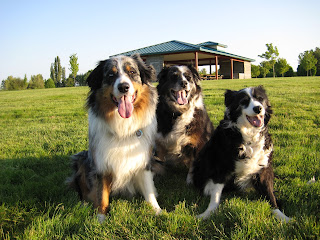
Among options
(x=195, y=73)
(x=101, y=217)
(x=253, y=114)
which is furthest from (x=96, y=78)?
(x=253, y=114)

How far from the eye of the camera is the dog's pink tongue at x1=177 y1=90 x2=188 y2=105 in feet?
13.8

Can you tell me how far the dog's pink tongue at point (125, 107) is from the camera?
311 cm

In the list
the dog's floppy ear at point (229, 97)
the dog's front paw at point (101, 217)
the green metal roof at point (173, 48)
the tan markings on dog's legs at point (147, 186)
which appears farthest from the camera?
the green metal roof at point (173, 48)

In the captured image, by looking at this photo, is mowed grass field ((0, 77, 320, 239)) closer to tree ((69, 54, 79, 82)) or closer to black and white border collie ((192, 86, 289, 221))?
black and white border collie ((192, 86, 289, 221))

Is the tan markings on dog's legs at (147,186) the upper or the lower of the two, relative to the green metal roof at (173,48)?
lower

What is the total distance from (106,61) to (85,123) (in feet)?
17.7

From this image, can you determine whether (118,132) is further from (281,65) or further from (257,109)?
(281,65)

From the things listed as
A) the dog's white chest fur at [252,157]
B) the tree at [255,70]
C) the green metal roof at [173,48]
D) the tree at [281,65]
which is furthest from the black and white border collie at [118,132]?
the tree at [255,70]

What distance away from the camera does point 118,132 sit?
3.26 meters

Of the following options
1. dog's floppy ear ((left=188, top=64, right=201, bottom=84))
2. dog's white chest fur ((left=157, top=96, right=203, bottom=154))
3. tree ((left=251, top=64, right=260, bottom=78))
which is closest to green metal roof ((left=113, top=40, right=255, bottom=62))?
tree ((left=251, top=64, right=260, bottom=78))

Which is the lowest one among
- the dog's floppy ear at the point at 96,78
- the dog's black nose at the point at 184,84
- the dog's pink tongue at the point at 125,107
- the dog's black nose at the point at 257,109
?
the dog's black nose at the point at 257,109

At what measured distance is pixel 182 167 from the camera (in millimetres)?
4629

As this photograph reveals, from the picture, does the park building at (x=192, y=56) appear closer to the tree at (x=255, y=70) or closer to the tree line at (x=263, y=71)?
the tree line at (x=263, y=71)

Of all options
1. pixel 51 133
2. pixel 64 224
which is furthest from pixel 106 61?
pixel 51 133
